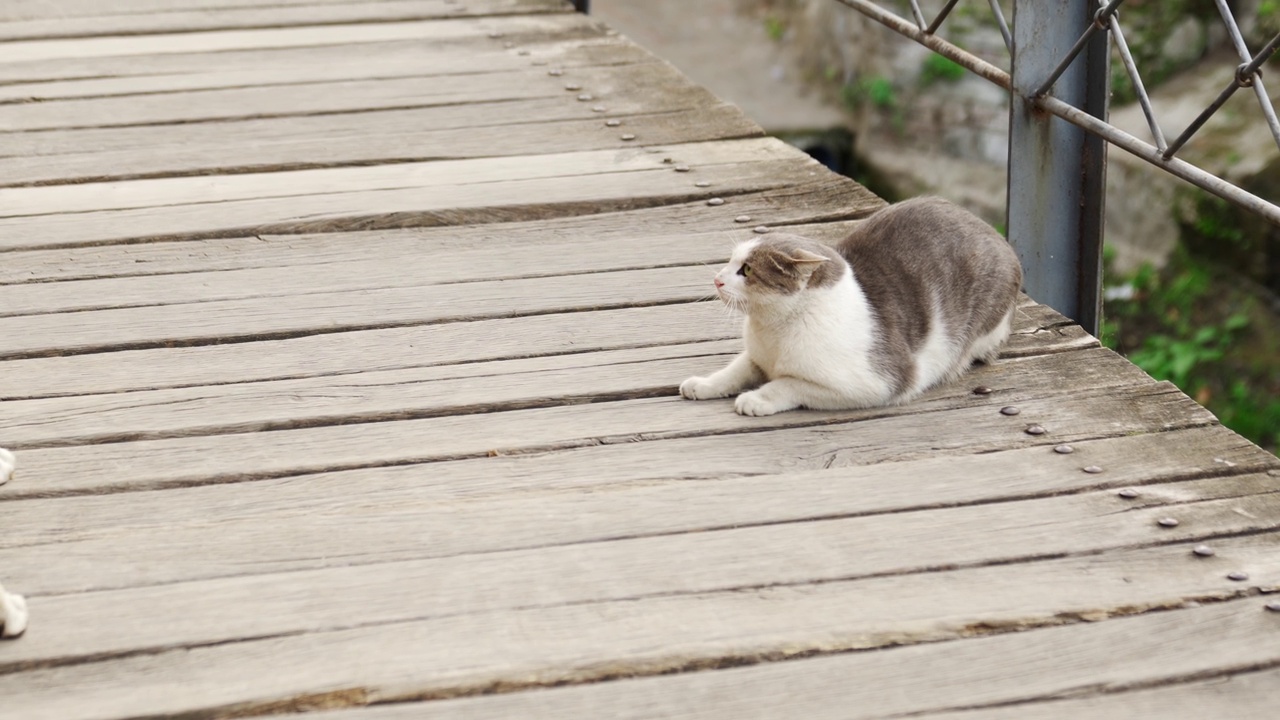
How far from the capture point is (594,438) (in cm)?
229

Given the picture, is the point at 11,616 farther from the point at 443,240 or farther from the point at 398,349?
the point at 443,240

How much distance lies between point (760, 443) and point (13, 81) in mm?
3247

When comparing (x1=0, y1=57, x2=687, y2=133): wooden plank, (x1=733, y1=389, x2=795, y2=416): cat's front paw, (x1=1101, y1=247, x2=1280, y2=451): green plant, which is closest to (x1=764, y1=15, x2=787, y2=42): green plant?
(x1=1101, y1=247, x2=1280, y2=451): green plant

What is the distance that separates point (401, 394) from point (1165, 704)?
4.58 ft

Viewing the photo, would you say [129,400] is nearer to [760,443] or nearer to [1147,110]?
[760,443]

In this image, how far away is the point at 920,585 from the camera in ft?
6.13

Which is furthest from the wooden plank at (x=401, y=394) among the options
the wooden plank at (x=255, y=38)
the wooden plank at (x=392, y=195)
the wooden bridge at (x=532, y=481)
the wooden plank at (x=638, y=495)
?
the wooden plank at (x=255, y=38)

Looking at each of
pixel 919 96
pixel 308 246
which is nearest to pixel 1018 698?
pixel 308 246

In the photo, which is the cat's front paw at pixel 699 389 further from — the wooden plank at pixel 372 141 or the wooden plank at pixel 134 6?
the wooden plank at pixel 134 6

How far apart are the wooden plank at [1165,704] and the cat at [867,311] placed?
0.86 meters

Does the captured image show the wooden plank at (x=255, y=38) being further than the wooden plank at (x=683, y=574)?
Yes

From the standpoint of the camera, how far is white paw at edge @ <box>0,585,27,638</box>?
5.72 feet

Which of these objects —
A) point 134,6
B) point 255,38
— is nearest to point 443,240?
point 255,38

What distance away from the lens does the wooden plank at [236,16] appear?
5016 millimetres
